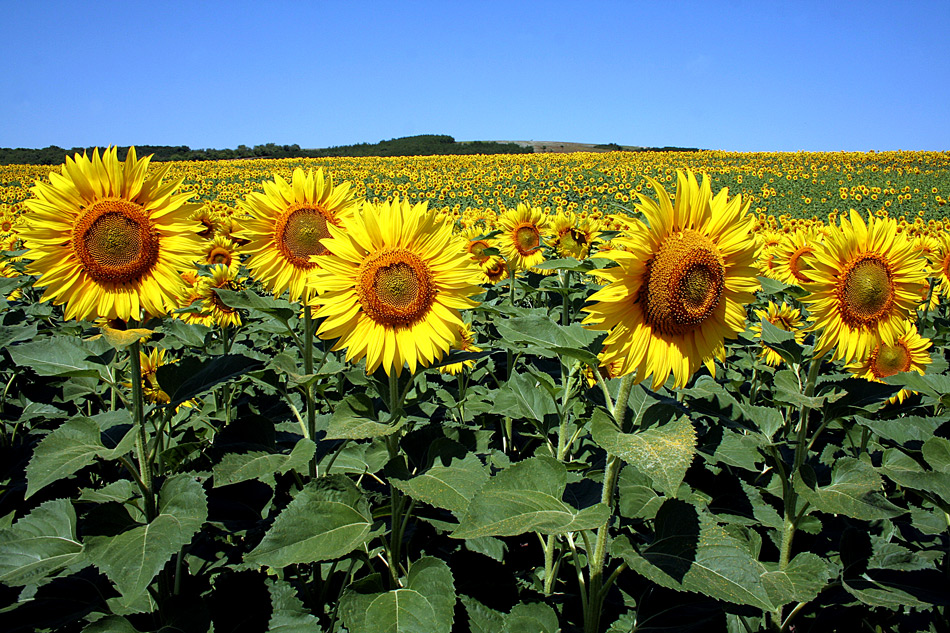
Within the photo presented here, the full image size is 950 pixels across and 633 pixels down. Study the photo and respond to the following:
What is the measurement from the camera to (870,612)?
274cm

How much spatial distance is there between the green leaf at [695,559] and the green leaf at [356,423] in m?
0.86

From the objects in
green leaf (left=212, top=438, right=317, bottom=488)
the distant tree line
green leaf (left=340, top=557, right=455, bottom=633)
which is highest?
the distant tree line

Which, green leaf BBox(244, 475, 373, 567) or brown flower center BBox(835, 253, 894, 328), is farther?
brown flower center BBox(835, 253, 894, 328)

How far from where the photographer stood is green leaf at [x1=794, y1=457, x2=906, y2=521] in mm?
2066

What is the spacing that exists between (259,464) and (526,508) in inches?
40.5

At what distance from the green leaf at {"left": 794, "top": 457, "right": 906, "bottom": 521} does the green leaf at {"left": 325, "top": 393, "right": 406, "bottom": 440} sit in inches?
61.4

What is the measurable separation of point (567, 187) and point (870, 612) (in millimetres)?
24698

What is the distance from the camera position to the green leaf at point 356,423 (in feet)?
6.00

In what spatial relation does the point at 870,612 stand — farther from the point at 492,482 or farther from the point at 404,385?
the point at 404,385

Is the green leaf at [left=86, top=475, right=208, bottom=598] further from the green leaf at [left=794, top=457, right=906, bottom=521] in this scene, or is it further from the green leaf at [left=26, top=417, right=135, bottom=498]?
the green leaf at [left=794, top=457, right=906, bottom=521]

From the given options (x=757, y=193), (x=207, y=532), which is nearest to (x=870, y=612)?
(x=207, y=532)

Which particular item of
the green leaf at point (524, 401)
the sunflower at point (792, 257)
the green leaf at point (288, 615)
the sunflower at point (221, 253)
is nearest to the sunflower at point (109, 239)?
the green leaf at point (288, 615)

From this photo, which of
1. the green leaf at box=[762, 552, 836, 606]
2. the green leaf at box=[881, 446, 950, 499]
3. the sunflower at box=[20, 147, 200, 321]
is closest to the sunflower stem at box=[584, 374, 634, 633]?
the green leaf at box=[762, 552, 836, 606]

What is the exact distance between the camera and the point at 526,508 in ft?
6.01
